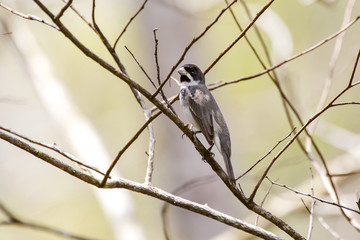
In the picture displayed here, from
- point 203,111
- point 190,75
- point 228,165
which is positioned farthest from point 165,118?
point 228,165

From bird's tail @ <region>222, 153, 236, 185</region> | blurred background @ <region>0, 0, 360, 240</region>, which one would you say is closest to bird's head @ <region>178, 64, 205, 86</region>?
blurred background @ <region>0, 0, 360, 240</region>

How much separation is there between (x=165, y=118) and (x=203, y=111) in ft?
12.0

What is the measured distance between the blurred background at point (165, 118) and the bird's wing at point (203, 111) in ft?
1.84

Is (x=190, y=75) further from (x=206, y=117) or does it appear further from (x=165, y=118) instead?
(x=165, y=118)

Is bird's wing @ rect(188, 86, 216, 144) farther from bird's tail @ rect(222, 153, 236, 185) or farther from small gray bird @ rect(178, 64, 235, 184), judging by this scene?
bird's tail @ rect(222, 153, 236, 185)

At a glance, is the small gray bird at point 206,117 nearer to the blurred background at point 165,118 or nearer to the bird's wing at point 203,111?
the bird's wing at point 203,111

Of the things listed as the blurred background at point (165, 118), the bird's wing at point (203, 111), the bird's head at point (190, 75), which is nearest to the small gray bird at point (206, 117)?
the bird's wing at point (203, 111)

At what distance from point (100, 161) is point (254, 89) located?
5954 millimetres

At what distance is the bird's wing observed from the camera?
4.33 meters

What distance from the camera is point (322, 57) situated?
9.76 metres

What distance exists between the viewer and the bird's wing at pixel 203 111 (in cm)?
433

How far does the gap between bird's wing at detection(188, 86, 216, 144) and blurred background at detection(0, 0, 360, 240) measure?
56 cm

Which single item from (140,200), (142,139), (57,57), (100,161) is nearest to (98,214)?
(140,200)

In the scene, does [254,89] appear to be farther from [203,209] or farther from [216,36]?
[203,209]
